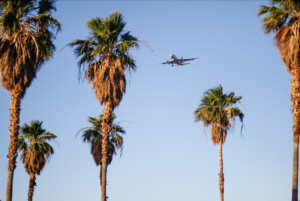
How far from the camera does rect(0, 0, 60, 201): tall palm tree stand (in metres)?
17.6

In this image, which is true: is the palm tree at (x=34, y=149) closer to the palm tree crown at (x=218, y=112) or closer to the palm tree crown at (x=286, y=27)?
the palm tree crown at (x=218, y=112)

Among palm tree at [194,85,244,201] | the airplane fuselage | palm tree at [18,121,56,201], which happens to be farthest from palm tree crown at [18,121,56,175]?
the airplane fuselage

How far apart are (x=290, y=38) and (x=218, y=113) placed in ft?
40.2

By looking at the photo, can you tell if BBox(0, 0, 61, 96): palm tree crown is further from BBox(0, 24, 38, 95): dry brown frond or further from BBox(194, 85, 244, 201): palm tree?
→ BBox(194, 85, 244, 201): palm tree

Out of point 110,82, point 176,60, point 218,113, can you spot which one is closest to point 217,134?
point 218,113

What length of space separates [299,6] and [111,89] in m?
10.9

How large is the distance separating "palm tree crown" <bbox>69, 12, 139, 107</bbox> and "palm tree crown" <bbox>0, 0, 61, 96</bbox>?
6.37 feet

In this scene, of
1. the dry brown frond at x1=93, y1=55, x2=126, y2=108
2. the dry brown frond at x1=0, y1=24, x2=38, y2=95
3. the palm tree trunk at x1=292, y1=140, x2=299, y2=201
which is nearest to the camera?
the palm tree trunk at x1=292, y1=140, x2=299, y2=201

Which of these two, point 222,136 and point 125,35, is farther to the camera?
point 222,136

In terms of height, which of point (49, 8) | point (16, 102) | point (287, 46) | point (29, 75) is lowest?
point (16, 102)

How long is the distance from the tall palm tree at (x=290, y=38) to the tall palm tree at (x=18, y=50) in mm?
12006

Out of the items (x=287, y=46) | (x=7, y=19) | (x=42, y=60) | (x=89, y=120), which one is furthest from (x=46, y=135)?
(x=287, y=46)

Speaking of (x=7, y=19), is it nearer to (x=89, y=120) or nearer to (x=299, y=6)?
(x=299, y=6)

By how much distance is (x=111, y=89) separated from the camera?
19.8 meters
